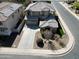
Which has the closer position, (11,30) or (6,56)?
(6,56)

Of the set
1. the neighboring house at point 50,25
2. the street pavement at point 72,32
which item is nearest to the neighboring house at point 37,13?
the neighboring house at point 50,25

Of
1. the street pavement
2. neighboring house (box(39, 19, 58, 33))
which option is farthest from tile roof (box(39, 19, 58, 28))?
the street pavement

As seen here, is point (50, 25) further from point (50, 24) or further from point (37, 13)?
point (37, 13)

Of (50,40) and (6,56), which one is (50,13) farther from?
(6,56)

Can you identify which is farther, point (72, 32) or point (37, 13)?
point (37, 13)

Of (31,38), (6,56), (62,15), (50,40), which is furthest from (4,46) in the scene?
(62,15)

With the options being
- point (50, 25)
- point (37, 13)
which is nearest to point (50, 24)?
point (50, 25)

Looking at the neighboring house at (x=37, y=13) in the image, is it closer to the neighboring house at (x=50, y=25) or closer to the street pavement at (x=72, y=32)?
the neighboring house at (x=50, y=25)

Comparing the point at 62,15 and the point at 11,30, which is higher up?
the point at 11,30

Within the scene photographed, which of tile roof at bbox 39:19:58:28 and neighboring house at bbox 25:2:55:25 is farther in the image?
neighboring house at bbox 25:2:55:25

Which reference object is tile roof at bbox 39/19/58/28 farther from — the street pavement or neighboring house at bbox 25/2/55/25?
the street pavement

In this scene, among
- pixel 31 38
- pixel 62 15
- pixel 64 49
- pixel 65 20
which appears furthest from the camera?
pixel 62 15
